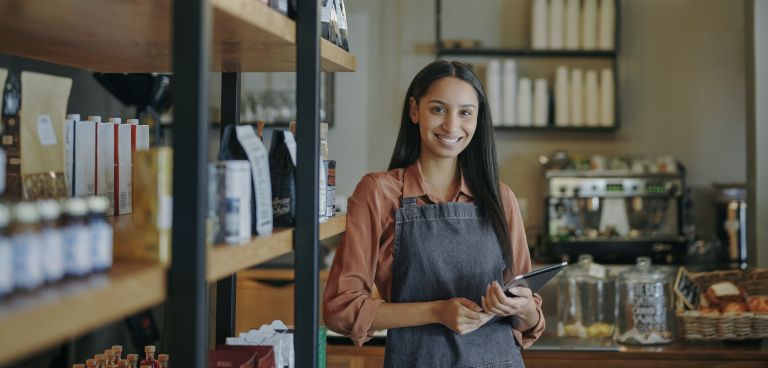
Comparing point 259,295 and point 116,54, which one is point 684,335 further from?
point 259,295

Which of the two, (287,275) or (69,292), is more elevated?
(69,292)

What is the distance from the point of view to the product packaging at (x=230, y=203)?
1334 mm

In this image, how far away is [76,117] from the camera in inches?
67.2

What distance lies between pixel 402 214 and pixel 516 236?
12.3 inches

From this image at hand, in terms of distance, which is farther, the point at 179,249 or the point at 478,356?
the point at 478,356

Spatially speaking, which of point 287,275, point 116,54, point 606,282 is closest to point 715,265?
point 606,282

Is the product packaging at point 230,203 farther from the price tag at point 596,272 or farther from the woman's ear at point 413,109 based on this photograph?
the price tag at point 596,272

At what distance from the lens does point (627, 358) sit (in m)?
3.12

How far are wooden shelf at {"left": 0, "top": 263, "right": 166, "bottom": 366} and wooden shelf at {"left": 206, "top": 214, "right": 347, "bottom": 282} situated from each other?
0.11 meters

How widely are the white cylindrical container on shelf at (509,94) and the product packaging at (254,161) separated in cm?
433

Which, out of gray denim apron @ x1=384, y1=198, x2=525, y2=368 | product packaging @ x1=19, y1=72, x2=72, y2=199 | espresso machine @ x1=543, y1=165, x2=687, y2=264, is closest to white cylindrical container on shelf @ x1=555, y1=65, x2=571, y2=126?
espresso machine @ x1=543, y1=165, x2=687, y2=264

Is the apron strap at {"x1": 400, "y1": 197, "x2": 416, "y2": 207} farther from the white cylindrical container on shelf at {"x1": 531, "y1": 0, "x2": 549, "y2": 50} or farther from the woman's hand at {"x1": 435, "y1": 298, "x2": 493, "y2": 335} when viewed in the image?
the white cylindrical container on shelf at {"x1": 531, "y1": 0, "x2": 549, "y2": 50}

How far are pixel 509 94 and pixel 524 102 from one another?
11cm

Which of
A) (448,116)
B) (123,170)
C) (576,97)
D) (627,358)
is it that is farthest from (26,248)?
(576,97)
